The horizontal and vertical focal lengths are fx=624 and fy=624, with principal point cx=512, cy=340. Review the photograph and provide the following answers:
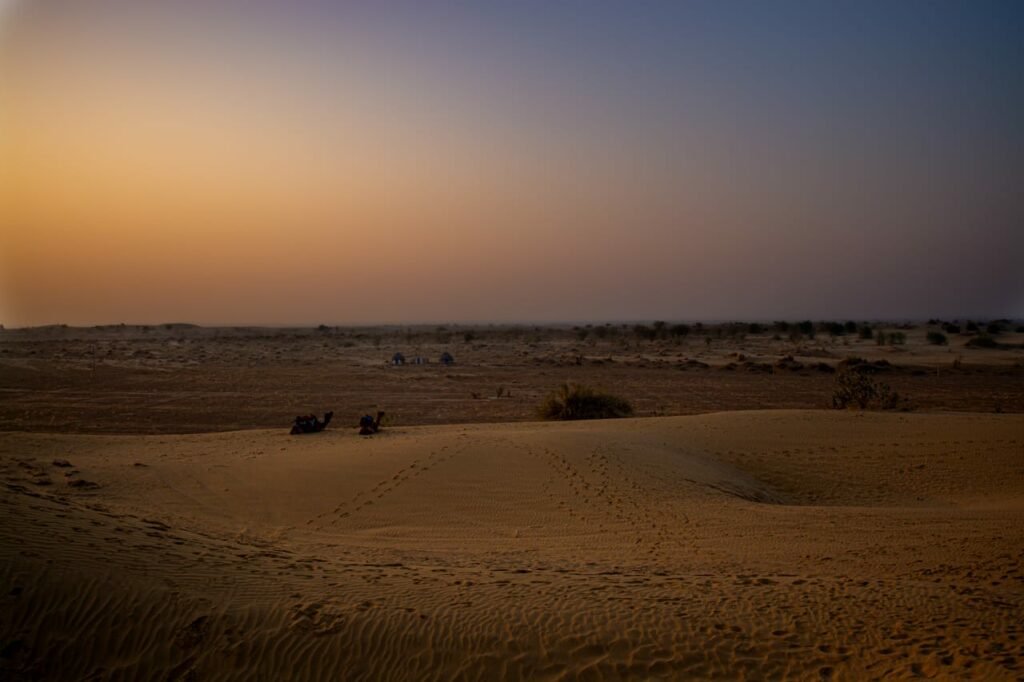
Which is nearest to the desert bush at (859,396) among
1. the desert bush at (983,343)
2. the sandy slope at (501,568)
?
the sandy slope at (501,568)

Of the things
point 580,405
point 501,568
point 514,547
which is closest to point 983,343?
point 580,405

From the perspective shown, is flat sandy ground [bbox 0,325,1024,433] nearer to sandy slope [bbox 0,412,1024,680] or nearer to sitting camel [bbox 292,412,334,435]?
sitting camel [bbox 292,412,334,435]

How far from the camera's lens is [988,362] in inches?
1604

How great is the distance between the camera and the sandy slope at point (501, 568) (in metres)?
5.03

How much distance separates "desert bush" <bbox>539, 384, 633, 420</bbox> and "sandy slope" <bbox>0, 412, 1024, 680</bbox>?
23.8 ft

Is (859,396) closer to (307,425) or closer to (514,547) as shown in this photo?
(514,547)

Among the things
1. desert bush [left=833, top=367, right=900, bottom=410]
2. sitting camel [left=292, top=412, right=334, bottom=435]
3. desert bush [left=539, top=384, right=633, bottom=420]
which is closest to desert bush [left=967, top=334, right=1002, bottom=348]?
desert bush [left=833, top=367, right=900, bottom=410]

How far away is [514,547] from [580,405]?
43.6 ft

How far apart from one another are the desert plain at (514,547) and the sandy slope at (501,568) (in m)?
0.03

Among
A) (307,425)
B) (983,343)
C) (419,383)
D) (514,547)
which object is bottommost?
(514,547)

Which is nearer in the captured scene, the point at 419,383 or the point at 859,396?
the point at 859,396

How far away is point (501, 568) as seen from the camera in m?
7.18

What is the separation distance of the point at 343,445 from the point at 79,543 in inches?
360

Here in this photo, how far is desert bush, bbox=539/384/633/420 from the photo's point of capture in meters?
21.6
